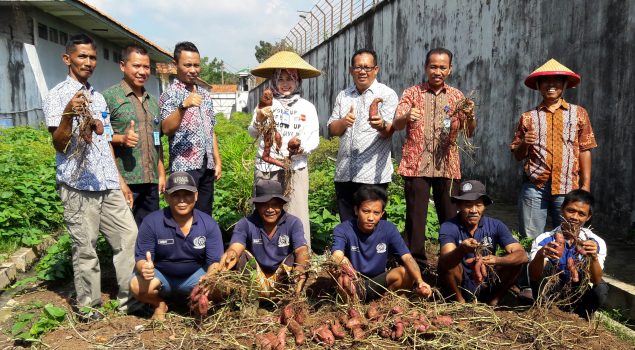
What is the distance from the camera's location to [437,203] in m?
4.41

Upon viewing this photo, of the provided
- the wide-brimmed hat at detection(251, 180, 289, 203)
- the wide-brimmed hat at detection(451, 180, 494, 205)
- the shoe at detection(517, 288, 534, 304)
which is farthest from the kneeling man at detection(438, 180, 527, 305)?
the wide-brimmed hat at detection(251, 180, 289, 203)

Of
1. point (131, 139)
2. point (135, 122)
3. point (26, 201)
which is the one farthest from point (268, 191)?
point (26, 201)

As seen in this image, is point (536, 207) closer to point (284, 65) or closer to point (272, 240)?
point (272, 240)

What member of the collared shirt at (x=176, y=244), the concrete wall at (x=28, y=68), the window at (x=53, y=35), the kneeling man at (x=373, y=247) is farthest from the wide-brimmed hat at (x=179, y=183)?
the window at (x=53, y=35)

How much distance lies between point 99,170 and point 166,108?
0.83 meters

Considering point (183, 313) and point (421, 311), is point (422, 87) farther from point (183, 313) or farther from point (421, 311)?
point (183, 313)

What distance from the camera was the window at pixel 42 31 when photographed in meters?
13.2

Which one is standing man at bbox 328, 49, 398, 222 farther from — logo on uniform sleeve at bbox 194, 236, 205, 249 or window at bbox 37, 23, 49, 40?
window at bbox 37, 23, 49, 40

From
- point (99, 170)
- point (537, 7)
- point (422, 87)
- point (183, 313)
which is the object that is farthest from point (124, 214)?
point (537, 7)

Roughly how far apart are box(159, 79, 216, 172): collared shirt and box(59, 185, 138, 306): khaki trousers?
2.05 ft

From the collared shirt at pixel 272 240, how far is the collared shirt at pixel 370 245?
341 millimetres

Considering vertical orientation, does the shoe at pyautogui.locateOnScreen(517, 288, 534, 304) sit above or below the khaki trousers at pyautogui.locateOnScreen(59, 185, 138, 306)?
below

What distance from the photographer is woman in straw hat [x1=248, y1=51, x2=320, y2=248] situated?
14.2ft

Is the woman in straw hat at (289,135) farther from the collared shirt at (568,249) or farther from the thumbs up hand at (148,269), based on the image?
the collared shirt at (568,249)
